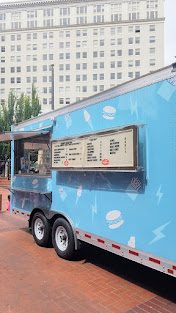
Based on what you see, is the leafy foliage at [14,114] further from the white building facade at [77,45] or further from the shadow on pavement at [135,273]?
the shadow on pavement at [135,273]

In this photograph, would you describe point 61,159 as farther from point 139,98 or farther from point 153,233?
point 153,233

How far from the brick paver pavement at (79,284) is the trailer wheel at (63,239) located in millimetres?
182

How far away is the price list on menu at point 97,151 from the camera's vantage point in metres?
3.97

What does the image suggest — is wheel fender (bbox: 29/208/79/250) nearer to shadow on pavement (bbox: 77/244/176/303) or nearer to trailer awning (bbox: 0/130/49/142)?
shadow on pavement (bbox: 77/244/176/303)

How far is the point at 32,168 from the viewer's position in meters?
6.98

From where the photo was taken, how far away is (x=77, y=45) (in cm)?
6206

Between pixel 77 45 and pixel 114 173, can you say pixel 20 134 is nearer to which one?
pixel 114 173

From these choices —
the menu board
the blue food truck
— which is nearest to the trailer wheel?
the blue food truck

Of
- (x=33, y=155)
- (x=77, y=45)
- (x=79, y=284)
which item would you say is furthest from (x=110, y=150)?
(x=77, y=45)

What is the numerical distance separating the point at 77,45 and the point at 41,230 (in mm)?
62362

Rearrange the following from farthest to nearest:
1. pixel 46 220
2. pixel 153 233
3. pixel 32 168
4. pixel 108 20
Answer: pixel 108 20 < pixel 32 168 < pixel 46 220 < pixel 153 233

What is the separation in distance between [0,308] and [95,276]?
5.83 ft

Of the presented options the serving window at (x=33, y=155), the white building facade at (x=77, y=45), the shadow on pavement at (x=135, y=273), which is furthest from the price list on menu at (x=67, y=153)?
the white building facade at (x=77, y=45)

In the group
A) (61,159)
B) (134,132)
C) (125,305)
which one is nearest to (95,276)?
(125,305)
